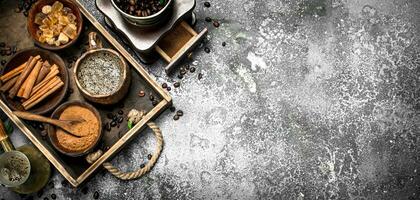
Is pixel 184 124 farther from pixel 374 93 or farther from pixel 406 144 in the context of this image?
pixel 406 144

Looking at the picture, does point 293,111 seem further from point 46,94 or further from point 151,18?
point 46,94

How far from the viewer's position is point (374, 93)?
9.05 feet

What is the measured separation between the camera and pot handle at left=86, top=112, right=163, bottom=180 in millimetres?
2490

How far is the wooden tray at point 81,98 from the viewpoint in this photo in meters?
2.46

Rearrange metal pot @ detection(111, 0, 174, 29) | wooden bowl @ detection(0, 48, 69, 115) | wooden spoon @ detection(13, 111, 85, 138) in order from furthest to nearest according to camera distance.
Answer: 1. wooden bowl @ detection(0, 48, 69, 115)
2. wooden spoon @ detection(13, 111, 85, 138)
3. metal pot @ detection(111, 0, 174, 29)

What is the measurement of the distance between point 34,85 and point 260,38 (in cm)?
129

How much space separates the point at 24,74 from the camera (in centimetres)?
253

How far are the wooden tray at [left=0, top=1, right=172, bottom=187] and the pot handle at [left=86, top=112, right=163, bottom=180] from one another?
30 mm

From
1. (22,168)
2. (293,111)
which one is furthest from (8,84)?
(293,111)

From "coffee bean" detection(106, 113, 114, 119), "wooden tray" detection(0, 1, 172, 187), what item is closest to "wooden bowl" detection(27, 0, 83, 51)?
"wooden tray" detection(0, 1, 172, 187)

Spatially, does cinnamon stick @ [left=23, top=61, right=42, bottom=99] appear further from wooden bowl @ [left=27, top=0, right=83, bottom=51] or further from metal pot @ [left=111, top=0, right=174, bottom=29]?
metal pot @ [left=111, top=0, right=174, bottom=29]

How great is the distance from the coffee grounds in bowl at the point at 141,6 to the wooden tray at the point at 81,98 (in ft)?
0.67

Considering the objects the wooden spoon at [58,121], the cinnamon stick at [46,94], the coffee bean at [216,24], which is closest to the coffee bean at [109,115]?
the wooden spoon at [58,121]

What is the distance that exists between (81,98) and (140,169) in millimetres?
514
